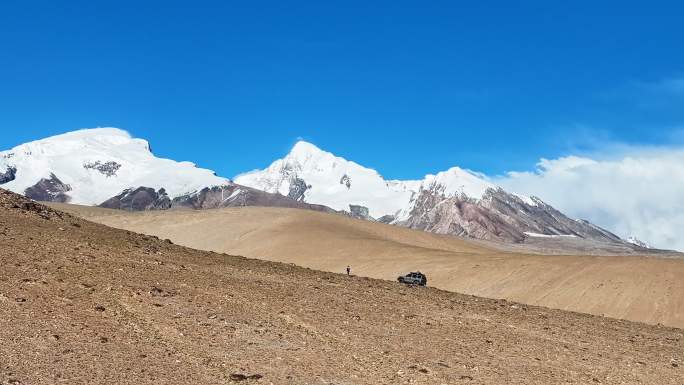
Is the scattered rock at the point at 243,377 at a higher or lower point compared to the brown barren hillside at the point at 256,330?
lower

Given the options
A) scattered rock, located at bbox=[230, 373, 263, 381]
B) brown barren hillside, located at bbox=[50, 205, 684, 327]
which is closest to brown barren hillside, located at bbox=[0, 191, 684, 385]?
scattered rock, located at bbox=[230, 373, 263, 381]

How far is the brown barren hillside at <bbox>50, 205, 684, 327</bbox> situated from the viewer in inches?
2110

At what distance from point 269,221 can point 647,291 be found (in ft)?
229

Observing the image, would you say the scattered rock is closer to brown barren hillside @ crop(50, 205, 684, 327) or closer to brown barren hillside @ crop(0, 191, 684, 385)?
brown barren hillside @ crop(0, 191, 684, 385)

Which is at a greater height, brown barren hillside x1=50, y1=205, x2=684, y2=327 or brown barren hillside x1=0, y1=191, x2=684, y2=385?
brown barren hillside x1=50, y1=205, x2=684, y2=327

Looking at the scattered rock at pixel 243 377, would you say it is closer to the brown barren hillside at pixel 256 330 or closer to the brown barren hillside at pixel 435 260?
the brown barren hillside at pixel 256 330

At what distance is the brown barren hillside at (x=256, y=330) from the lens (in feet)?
62.2

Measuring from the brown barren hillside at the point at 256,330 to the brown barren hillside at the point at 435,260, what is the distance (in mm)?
22644

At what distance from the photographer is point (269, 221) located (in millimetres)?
116188

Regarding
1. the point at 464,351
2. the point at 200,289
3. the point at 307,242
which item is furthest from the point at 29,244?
the point at 307,242

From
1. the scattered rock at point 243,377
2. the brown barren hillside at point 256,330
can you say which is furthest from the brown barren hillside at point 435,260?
the scattered rock at point 243,377

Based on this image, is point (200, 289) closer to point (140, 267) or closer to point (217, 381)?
point (140, 267)

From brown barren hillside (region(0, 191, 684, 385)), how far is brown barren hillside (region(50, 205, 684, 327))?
22.6 m

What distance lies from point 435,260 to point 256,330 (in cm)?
5304
